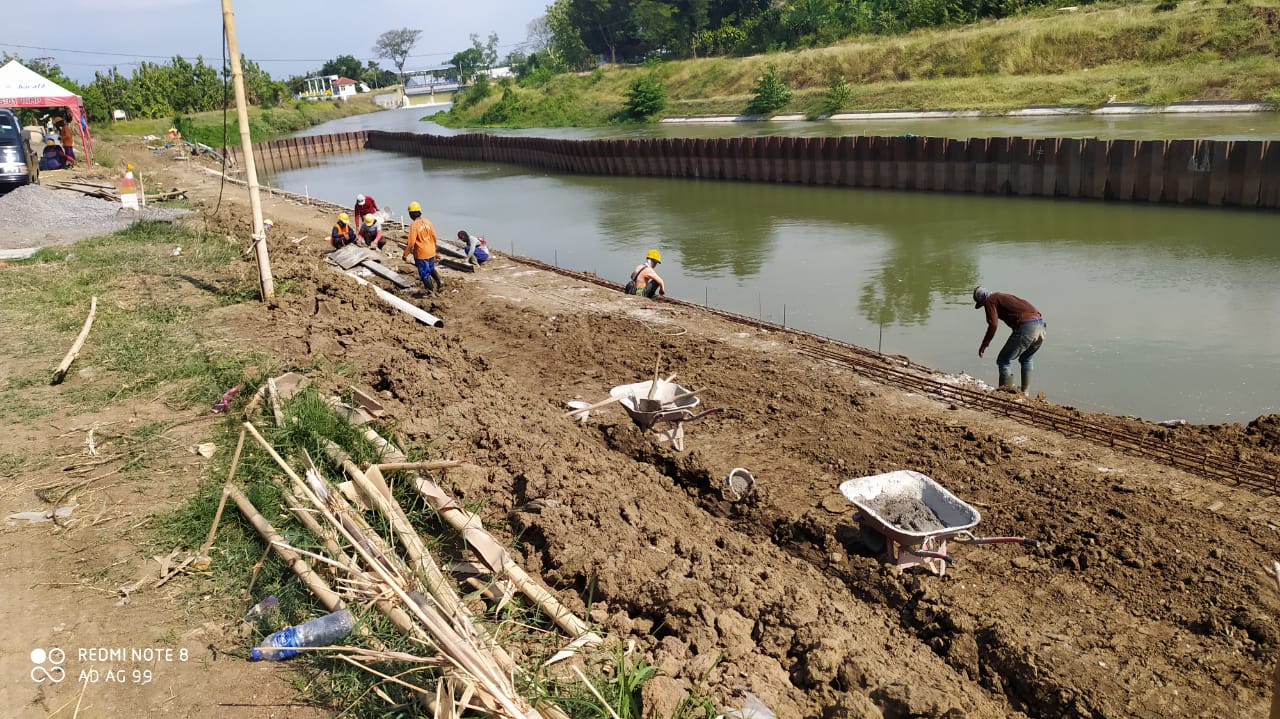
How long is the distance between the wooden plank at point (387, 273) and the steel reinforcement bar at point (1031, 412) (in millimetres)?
6194

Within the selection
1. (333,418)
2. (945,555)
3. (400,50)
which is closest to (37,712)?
(333,418)

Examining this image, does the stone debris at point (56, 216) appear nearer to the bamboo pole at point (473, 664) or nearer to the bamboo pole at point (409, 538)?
the bamboo pole at point (409, 538)

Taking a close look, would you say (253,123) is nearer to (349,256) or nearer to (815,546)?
(349,256)

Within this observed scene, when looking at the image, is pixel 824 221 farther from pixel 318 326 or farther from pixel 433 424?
pixel 433 424

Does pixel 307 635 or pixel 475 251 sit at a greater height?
pixel 475 251

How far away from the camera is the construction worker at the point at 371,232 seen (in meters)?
17.2

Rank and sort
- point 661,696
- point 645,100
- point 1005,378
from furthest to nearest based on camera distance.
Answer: point 645,100, point 1005,378, point 661,696

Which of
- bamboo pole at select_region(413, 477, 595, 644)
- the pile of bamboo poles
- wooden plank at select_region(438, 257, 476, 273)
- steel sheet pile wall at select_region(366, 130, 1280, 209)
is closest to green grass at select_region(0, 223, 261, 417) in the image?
the pile of bamboo poles

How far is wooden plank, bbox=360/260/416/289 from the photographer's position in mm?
15000

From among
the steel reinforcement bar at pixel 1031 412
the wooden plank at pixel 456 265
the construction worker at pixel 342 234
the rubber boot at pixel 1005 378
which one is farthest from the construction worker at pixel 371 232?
the rubber boot at pixel 1005 378

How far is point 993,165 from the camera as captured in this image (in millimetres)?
22828

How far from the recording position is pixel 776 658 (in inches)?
183

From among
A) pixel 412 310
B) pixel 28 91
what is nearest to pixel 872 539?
pixel 412 310

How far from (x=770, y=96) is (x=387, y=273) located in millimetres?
38102
